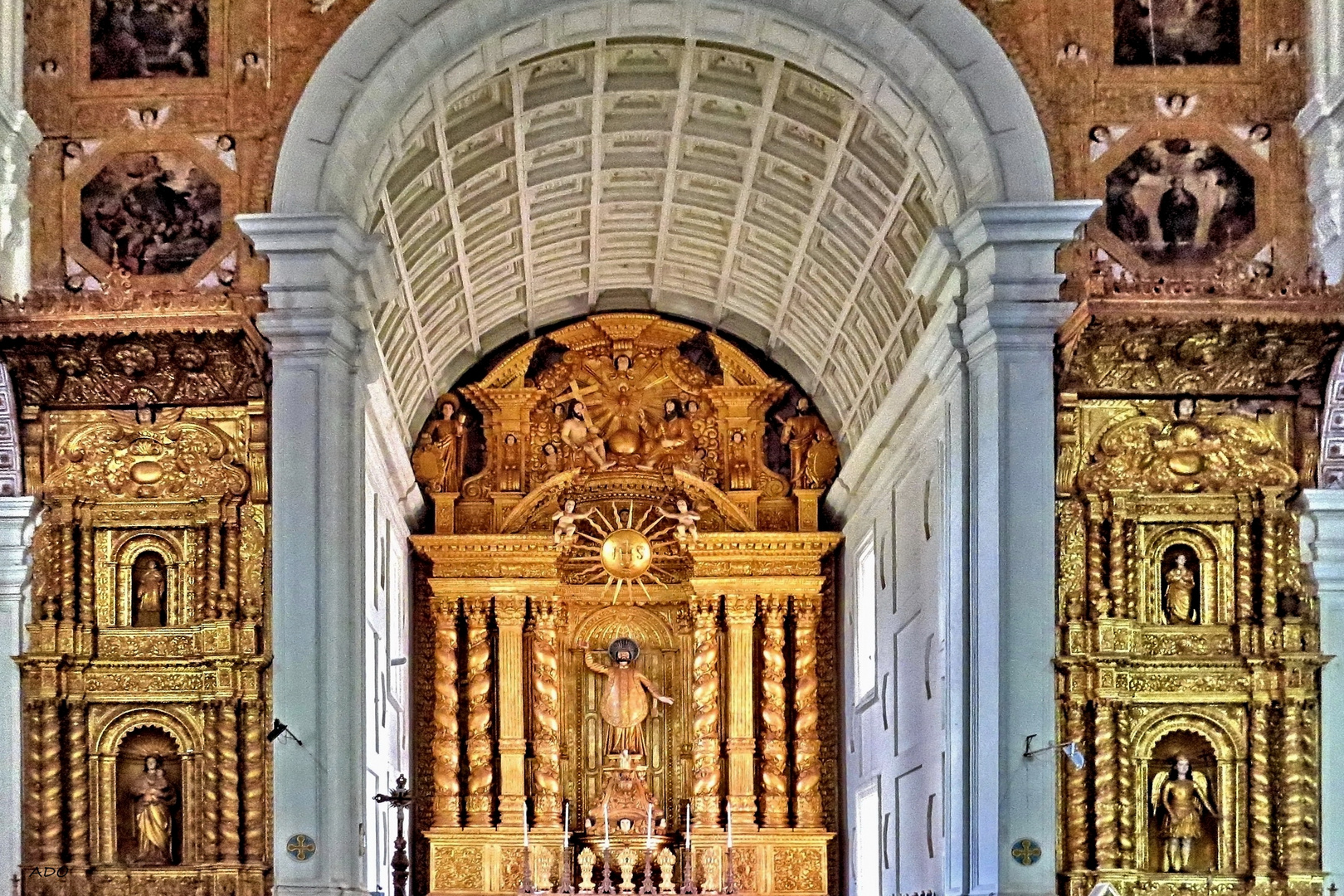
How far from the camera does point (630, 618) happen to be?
4112 centimetres

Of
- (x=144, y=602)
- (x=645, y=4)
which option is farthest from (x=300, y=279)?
(x=645, y=4)

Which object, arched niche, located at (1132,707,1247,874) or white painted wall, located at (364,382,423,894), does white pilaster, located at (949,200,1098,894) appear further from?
white painted wall, located at (364,382,423,894)

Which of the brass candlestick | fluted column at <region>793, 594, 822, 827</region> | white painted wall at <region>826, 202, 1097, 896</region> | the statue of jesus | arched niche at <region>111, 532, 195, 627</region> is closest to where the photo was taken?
white painted wall at <region>826, 202, 1097, 896</region>

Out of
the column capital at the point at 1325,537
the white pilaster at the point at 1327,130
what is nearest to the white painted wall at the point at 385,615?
the column capital at the point at 1325,537

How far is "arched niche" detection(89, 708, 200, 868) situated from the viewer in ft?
80.6

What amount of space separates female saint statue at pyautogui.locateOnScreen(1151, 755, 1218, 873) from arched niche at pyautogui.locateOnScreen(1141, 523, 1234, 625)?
4.98 ft

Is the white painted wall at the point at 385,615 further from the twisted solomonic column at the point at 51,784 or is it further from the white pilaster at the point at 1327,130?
the white pilaster at the point at 1327,130

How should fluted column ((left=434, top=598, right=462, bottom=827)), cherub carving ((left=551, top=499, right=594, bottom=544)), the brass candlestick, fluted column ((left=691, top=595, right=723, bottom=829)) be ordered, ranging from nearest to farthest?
1. the brass candlestick
2. fluted column ((left=434, top=598, right=462, bottom=827))
3. fluted column ((left=691, top=595, right=723, bottom=829))
4. cherub carving ((left=551, top=499, right=594, bottom=544))

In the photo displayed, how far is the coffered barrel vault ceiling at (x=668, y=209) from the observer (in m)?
29.2

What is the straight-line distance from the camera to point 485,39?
25.6 meters

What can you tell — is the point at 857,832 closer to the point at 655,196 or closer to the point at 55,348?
the point at 655,196

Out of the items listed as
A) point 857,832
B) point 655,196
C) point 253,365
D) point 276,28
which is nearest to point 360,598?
point 253,365

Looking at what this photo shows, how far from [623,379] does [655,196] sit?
19.8 feet

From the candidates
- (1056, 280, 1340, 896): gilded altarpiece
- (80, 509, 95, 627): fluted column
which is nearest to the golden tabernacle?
(80, 509, 95, 627): fluted column
